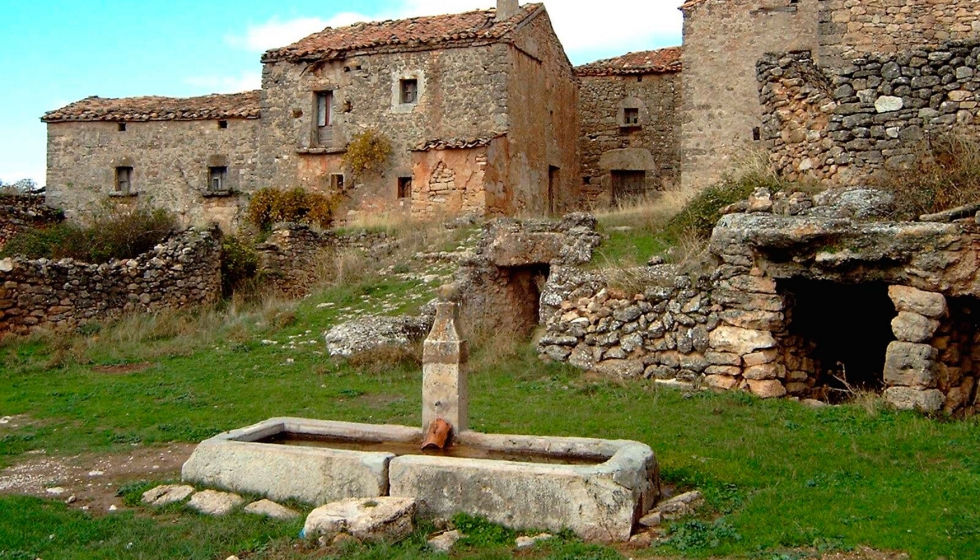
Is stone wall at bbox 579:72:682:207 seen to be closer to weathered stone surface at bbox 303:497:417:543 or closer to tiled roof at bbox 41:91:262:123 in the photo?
tiled roof at bbox 41:91:262:123

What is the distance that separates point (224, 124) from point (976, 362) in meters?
20.5

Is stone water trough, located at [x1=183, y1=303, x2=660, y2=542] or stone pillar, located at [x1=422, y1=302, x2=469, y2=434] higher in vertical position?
stone pillar, located at [x1=422, y1=302, x2=469, y2=434]

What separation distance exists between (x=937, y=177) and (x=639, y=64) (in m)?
15.6

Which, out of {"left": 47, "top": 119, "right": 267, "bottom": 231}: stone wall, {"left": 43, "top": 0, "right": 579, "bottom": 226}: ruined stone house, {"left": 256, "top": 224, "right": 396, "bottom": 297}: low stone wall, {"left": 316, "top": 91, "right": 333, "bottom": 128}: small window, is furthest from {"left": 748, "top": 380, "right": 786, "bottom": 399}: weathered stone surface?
{"left": 47, "top": 119, "right": 267, "bottom": 231}: stone wall

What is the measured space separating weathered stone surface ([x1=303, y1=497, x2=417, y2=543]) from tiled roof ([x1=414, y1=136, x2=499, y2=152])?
15.6 metres

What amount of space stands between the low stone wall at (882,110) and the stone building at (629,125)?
11.8m

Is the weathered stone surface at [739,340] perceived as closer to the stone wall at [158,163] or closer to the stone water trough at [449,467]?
the stone water trough at [449,467]

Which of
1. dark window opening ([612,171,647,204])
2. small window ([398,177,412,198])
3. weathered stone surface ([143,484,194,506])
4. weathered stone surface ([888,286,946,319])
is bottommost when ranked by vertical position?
weathered stone surface ([143,484,194,506])

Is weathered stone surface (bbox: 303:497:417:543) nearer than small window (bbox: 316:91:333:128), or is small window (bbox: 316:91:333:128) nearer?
weathered stone surface (bbox: 303:497:417:543)

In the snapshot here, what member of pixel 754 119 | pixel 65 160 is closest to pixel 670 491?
pixel 754 119

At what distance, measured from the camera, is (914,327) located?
386 inches

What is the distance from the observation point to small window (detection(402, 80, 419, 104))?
23.5m

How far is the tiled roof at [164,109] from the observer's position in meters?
25.6

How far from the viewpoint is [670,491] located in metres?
7.40
